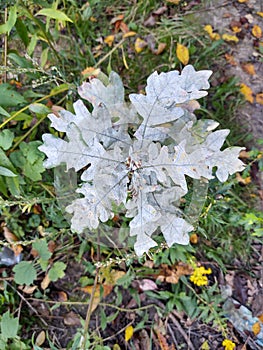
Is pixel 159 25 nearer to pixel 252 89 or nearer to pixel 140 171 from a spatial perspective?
pixel 252 89

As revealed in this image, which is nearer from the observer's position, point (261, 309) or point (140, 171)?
point (140, 171)

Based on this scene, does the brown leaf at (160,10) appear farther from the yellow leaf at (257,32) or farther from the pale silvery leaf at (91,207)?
the pale silvery leaf at (91,207)

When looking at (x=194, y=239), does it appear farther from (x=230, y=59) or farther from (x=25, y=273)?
(x=230, y=59)

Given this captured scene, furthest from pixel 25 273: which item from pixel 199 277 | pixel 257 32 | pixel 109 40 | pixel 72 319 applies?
pixel 257 32

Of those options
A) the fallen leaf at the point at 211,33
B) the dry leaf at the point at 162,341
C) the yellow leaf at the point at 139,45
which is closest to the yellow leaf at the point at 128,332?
the dry leaf at the point at 162,341

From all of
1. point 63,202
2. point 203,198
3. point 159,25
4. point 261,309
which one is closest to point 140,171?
point 203,198

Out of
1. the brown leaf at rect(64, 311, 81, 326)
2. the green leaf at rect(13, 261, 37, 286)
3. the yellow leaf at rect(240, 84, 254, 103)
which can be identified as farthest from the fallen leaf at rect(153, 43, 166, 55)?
the brown leaf at rect(64, 311, 81, 326)
